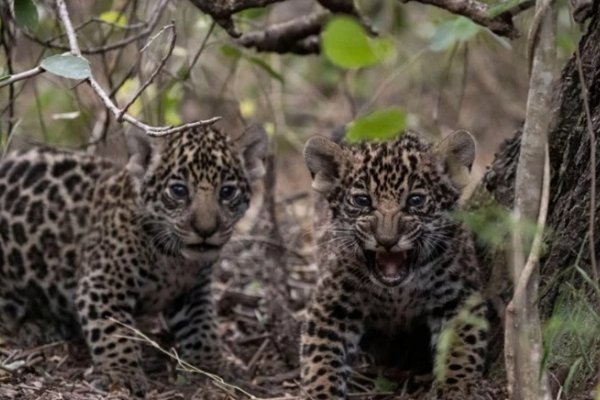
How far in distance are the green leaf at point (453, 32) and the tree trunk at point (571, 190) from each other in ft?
2.33

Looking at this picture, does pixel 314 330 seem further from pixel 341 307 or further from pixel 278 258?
pixel 278 258

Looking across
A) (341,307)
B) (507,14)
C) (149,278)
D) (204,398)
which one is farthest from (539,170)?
(149,278)

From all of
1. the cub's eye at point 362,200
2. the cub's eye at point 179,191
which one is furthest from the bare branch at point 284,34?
the cub's eye at point 362,200

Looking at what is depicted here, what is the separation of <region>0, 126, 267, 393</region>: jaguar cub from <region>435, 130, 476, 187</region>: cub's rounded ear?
148 cm

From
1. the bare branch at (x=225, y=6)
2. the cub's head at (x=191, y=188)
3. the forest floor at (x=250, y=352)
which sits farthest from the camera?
the cub's head at (x=191, y=188)

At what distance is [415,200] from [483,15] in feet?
3.35

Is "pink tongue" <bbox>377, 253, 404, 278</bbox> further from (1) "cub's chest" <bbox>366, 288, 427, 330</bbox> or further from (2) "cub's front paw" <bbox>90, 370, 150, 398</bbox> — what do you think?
(2) "cub's front paw" <bbox>90, 370, 150, 398</bbox>

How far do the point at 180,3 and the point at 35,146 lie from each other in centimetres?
158

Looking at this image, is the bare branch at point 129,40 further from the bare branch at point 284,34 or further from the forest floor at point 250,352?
the forest floor at point 250,352

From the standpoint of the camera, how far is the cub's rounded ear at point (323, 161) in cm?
650

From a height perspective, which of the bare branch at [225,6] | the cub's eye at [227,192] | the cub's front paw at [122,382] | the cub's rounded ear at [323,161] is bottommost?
the cub's front paw at [122,382]

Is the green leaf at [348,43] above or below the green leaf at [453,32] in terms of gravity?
below

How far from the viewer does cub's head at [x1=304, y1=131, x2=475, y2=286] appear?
608 centimetres

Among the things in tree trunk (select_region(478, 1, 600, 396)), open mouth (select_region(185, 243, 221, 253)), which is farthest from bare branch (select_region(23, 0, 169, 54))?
tree trunk (select_region(478, 1, 600, 396))
